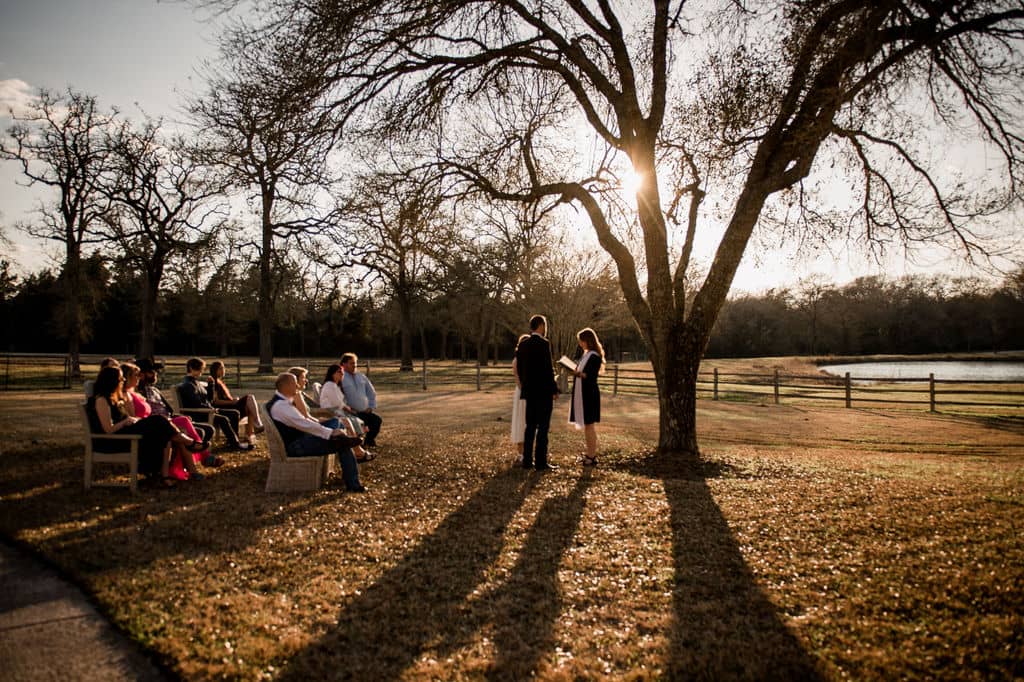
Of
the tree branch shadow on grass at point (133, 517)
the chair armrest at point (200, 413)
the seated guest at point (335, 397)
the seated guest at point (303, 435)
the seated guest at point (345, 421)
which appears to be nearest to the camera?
the tree branch shadow on grass at point (133, 517)

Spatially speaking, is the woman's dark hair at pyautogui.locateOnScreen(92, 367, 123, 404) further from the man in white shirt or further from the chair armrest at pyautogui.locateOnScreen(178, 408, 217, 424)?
the man in white shirt

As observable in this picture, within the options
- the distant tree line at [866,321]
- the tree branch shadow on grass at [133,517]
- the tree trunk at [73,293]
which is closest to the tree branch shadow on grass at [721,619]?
the tree branch shadow on grass at [133,517]

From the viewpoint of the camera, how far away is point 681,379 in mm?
8195

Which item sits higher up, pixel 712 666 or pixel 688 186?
pixel 688 186

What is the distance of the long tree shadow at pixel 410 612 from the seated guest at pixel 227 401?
5878 millimetres

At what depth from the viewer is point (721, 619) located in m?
3.31

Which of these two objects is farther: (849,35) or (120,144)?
(120,144)

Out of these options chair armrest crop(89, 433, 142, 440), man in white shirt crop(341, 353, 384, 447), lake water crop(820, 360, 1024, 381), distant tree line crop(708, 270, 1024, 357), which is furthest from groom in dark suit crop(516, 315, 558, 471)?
distant tree line crop(708, 270, 1024, 357)

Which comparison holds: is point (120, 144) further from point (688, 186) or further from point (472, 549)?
point (472, 549)

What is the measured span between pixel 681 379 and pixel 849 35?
476 centimetres

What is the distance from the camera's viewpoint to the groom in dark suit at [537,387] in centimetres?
771

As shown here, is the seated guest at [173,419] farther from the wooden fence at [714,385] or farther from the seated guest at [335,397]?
the wooden fence at [714,385]

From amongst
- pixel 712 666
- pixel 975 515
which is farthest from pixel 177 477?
pixel 975 515

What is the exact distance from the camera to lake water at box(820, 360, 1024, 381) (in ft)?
133
